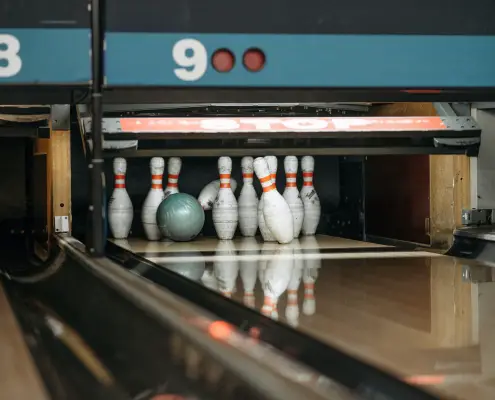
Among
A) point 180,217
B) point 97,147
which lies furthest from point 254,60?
point 180,217

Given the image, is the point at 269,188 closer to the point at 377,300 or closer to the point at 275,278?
the point at 275,278

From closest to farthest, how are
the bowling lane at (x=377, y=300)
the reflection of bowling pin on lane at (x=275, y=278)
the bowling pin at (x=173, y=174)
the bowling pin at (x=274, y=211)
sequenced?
the bowling lane at (x=377, y=300) < the reflection of bowling pin on lane at (x=275, y=278) < the bowling pin at (x=274, y=211) < the bowling pin at (x=173, y=174)

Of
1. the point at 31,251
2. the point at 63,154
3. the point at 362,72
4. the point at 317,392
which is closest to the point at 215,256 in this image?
the point at 362,72

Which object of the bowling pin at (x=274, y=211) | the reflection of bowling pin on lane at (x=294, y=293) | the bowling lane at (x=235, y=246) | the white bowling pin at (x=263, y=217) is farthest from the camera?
the white bowling pin at (x=263, y=217)

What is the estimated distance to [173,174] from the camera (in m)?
3.23

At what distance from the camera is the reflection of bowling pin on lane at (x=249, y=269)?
4.86 feet

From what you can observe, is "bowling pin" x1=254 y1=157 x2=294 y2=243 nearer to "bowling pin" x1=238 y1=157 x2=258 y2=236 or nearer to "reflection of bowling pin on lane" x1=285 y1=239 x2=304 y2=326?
"bowling pin" x1=238 y1=157 x2=258 y2=236

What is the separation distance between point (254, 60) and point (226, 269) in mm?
636

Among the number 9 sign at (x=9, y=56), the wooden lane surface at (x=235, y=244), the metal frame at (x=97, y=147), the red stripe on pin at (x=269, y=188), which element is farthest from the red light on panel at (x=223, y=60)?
the red stripe on pin at (x=269, y=188)

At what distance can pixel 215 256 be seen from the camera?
2.42 m

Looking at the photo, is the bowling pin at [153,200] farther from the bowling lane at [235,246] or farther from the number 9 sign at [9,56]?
the number 9 sign at [9,56]

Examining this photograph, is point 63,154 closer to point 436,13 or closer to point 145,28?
point 145,28

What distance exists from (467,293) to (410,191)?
1.56 meters

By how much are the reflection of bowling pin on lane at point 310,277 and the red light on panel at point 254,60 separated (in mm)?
571
